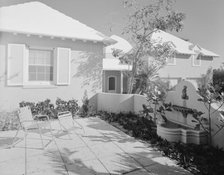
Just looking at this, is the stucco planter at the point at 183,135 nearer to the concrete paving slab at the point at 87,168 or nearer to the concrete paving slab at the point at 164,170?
the concrete paving slab at the point at 164,170

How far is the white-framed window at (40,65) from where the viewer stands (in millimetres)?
9547

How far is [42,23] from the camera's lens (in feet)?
32.4

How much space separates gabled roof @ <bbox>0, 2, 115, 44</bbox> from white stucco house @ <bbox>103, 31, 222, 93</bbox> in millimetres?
7586

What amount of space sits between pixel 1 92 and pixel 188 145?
853 centimetres

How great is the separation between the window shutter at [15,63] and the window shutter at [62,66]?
5.53 feet

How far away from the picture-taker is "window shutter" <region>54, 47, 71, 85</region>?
972cm

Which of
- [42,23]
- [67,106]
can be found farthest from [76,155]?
[42,23]

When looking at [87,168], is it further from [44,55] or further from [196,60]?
[196,60]

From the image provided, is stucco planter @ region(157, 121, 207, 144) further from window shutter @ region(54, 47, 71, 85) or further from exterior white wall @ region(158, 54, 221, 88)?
exterior white wall @ region(158, 54, 221, 88)

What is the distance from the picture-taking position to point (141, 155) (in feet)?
16.1

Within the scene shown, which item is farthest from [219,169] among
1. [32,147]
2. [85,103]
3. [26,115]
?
[85,103]

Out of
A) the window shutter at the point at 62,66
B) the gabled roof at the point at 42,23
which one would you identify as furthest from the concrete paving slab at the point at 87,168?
the gabled roof at the point at 42,23

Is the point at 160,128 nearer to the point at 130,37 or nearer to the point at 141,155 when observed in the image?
the point at 141,155

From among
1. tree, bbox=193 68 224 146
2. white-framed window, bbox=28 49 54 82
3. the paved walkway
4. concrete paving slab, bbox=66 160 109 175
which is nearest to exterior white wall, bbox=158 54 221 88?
white-framed window, bbox=28 49 54 82
